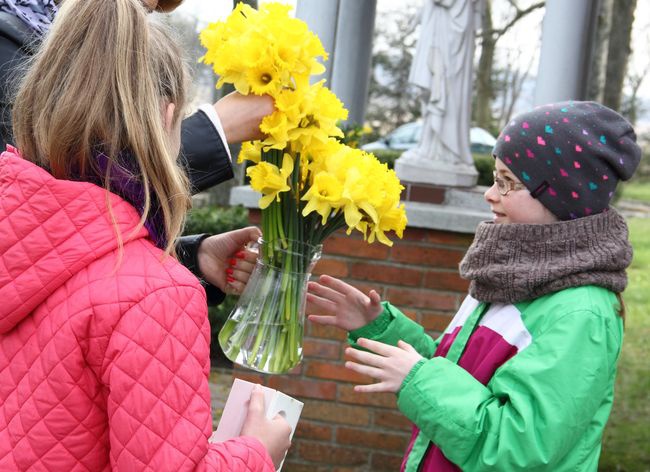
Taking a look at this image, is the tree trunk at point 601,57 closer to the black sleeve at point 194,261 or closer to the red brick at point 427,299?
the red brick at point 427,299

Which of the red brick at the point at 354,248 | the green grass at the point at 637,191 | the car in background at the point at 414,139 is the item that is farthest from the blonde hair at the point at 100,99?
the green grass at the point at 637,191

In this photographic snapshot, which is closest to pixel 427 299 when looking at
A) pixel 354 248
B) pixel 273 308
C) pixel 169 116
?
pixel 354 248

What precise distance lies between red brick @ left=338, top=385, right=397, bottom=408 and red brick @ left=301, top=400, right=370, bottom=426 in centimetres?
3

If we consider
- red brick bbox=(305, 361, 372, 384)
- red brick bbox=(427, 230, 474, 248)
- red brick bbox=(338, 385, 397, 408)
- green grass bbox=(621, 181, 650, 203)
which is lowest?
green grass bbox=(621, 181, 650, 203)

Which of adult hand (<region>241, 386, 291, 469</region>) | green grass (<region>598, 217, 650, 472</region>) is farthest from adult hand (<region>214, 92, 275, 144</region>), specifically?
green grass (<region>598, 217, 650, 472</region>)

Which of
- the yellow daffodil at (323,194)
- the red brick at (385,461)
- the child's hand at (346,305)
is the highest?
the yellow daffodil at (323,194)

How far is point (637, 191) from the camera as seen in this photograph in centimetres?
2258

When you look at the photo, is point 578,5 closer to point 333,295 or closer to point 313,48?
point 333,295

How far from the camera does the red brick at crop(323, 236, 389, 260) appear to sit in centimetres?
413

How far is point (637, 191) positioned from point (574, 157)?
2182cm

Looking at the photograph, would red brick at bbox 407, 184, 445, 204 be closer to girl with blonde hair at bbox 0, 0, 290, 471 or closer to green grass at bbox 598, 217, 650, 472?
green grass at bbox 598, 217, 650, 472

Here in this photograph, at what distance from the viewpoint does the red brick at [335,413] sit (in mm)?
4188

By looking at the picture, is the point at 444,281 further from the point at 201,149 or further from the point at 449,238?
the point at 201,149

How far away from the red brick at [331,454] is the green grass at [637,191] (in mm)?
17041
